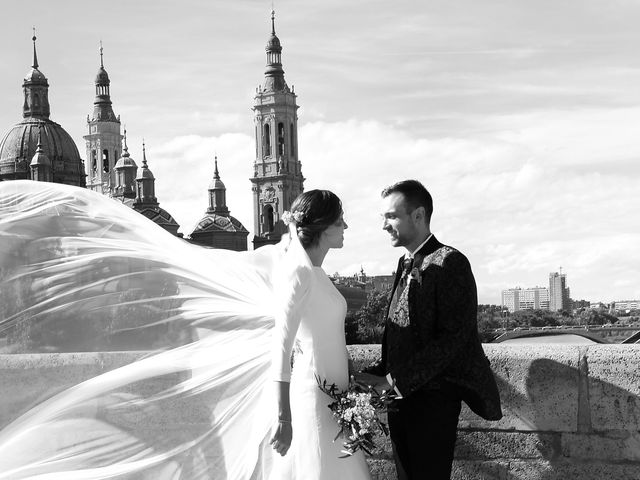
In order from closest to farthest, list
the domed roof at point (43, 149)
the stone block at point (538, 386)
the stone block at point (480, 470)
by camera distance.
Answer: the stone block at point (538, 386) < the stone block at point (480, 470) < the domed roof at point (43, 149)

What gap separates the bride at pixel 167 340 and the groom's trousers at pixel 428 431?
202mm

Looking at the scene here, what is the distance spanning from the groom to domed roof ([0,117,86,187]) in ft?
353

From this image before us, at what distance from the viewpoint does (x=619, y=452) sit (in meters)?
5.22

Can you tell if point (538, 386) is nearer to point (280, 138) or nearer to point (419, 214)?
point (419, 214)

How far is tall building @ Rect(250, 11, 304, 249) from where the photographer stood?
4702 inches

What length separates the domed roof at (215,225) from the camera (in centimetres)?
11654

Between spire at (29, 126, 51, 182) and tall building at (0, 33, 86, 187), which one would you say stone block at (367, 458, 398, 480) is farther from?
tall building at (0, 33, 86, 187)

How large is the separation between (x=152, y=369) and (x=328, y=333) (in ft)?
3.02

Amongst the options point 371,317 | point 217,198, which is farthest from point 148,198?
point 371,317

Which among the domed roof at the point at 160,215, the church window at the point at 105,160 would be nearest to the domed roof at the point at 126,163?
the domed roof at the point at 160,215

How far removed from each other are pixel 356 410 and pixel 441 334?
0.45 metres

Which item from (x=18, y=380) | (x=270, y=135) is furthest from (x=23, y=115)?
(x=18, y=380)

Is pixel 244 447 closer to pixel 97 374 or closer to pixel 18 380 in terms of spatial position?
pixel 97 374

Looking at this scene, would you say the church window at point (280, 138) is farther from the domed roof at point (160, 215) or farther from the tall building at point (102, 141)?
the tall building at point (102, 141)
